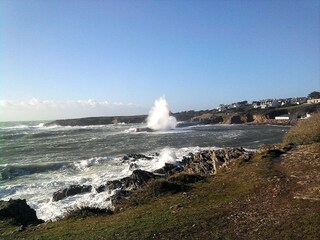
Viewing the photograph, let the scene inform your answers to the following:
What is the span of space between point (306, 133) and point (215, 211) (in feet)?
56.6

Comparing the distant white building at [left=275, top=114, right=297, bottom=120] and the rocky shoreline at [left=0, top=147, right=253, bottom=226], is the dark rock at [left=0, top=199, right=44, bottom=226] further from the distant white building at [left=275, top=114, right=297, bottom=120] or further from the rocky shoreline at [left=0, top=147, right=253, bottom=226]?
the distant white building at [left=275, top=114, right=297, bottom=120]

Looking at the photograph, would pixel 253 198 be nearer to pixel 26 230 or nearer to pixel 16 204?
pixel 26 230

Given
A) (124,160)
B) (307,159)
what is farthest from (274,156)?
(124,160)

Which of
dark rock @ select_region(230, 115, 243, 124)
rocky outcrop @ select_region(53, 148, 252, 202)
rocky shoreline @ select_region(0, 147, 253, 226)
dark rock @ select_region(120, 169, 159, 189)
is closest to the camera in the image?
rocky shoreline @ select_region(0, 147, 253, 226)

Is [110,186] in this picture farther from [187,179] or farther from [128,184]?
[187,179]

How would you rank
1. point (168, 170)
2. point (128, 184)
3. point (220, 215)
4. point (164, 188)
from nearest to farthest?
point (220, 215), point (164, 188), point (128, 184), point (168, 170)

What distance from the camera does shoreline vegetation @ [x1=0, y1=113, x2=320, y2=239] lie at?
1053 centimetres

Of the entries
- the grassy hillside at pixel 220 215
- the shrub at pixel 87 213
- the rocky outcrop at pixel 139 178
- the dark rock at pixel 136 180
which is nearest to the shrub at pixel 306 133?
the rocky outcrop at pixel 139 178

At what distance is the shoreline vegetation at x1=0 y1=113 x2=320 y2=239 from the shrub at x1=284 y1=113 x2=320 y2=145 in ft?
22.4

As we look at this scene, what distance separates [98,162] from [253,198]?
26680 mm

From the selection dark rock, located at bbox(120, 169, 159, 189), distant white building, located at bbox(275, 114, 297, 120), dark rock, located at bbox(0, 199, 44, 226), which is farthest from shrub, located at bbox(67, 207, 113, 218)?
distant white building, located at bbox(275, 114, 297, 120)

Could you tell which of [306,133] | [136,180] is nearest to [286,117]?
[306,133]

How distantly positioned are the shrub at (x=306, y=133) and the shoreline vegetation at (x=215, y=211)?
683cm

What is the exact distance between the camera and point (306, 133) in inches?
1060
